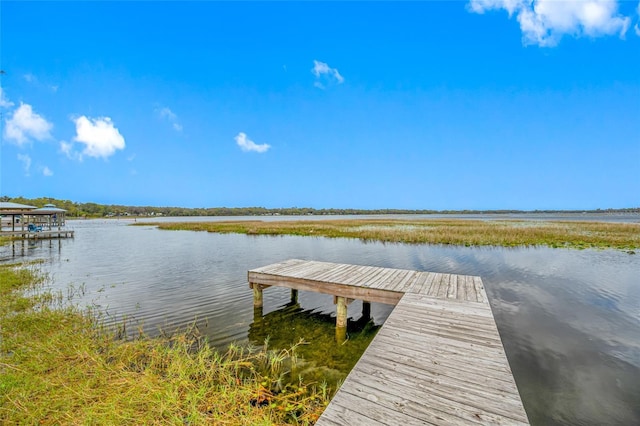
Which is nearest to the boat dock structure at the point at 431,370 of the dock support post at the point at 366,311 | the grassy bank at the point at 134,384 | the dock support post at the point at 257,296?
the grassy bank at the point at 134,384

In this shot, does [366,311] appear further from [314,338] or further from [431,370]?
[431,370]

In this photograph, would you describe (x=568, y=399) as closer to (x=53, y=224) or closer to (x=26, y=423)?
(x=26, y=423)

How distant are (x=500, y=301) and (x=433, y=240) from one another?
16749 mm

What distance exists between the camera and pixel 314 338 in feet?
24.4

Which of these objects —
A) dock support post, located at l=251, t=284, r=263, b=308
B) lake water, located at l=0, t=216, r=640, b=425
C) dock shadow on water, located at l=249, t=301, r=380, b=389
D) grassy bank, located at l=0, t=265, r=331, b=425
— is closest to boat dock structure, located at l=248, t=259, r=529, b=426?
dock shadow on water, located at l=249, t=301, r=380, b=389

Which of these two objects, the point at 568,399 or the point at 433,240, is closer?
the point at 568,399

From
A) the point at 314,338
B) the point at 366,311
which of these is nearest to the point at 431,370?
the point at 314,338

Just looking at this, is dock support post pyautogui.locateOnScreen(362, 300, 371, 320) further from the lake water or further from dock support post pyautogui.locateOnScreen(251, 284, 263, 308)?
dock support post pyautogui.locateOnScreen(251, 284, 263, 308)

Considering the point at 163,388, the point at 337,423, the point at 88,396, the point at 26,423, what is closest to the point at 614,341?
the point at 337,423

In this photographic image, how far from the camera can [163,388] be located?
14.6 feet

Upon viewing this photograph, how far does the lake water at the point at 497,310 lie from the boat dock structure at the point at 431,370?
149cm

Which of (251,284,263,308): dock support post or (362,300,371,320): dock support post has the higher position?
(251,284,263,308): dock support post

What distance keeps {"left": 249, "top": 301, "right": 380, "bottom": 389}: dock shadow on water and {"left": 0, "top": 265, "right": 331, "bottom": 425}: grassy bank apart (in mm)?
408

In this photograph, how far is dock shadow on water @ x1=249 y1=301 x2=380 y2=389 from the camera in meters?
5.80
